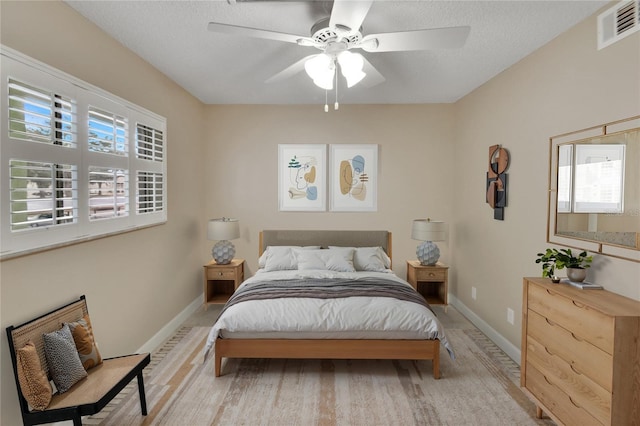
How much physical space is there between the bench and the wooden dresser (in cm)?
261

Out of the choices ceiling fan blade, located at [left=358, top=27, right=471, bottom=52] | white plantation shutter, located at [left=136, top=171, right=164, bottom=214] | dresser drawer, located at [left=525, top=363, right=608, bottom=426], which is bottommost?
dresser drawer, located at [left=525, top=363, right=608, bottom=426]

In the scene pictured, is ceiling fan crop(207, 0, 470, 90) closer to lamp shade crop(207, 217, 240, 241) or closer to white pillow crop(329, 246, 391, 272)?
white pillow crop(329, 246, 391, 272)

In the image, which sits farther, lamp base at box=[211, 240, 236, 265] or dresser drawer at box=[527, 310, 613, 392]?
lamp base at box=[211, 240, 236, 265]

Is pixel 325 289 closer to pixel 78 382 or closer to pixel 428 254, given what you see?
pixel 428 254

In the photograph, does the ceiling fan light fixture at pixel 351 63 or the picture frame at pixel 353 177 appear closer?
the ceiling fan light fixture at pixel 351 63

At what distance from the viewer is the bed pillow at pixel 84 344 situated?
2205 mm

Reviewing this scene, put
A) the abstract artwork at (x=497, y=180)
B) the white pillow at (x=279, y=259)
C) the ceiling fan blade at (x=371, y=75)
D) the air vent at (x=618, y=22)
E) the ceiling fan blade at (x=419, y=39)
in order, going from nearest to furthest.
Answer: the ceiling fan blade at (x=419, y=39)
the air vent at (x=618, y=22)
the ceiling fan blade at (x=371, y=75)
the abstract artwork at (x=497, y=180)
the white pillow at (x=279, y=259)

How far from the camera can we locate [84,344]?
2227mm

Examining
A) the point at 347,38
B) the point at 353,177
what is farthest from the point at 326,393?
the point at 353,177

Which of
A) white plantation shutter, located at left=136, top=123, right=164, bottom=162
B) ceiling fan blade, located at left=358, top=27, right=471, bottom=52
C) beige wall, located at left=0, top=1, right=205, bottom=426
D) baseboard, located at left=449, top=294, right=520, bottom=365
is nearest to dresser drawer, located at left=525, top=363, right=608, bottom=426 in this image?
baseboard, located at left=449, top=294, right=520, bottom=365

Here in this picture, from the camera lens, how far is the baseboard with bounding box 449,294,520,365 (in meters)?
3.28

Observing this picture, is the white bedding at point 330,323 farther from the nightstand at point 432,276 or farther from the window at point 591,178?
the nightstand at point 432,276

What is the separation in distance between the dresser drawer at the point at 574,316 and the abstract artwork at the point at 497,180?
52.6 inches

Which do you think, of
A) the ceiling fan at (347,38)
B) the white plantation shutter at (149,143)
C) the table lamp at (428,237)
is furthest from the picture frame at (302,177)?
the ceiling fan at (347,38)
